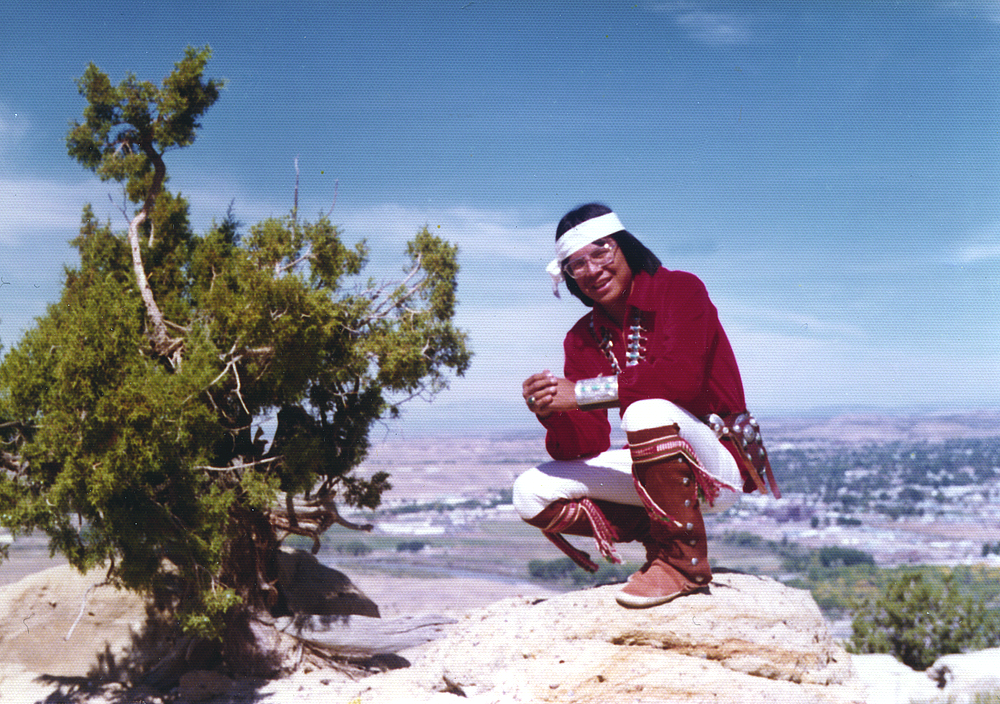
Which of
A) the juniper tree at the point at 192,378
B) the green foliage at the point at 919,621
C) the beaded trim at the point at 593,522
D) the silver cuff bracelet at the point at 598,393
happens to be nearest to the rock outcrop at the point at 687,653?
the beaded trim at the point at 593,522

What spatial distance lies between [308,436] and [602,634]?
3070mm

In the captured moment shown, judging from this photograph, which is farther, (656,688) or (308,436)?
(308,436)

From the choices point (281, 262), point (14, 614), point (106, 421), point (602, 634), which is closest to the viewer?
point (602, 634)

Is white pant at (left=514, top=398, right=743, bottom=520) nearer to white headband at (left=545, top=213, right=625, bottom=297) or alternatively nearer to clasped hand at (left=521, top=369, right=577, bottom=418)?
clasped hand at (left=521, top=369, right=577, bottom=418)

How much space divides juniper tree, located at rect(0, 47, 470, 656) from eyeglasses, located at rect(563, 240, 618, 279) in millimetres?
2470

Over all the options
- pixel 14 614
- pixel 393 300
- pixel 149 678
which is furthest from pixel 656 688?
pixel 14 614

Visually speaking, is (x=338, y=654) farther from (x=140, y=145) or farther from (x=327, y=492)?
(x=140, y=145)

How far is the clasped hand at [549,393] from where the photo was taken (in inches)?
121

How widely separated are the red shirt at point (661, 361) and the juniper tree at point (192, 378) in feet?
7.36

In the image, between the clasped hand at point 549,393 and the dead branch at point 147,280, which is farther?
the dead branch at point 147,280

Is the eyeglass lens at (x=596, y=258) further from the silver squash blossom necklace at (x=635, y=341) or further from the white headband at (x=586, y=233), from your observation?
the silver squash blossom necklace at (x=635, y=341)

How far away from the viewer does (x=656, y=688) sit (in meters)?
3.29

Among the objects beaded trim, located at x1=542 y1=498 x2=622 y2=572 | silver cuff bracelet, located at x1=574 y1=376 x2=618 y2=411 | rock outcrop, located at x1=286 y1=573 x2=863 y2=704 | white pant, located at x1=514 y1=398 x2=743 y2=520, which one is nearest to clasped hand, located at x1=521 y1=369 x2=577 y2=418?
silver cuff bracelet, located at x1=574 y1=376 x2=618 y2=411

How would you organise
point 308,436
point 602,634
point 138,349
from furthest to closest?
1. point 308,436
2. point 138,349
3. point 602,634
